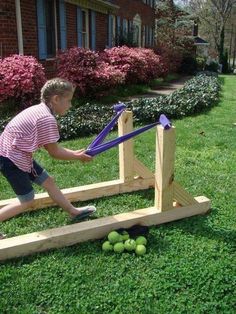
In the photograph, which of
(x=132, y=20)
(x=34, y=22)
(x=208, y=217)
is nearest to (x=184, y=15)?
(x=132, y=20)

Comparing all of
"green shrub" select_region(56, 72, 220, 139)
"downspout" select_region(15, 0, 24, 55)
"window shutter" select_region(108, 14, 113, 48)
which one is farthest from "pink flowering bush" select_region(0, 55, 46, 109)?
"window shutter" select_region(108, 14, 113, 48)

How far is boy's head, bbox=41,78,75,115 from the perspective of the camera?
122 inches

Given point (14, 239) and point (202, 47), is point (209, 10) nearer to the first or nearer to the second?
point (202, 47)

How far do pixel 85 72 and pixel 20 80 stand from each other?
264 cm

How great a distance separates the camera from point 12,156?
310 cm

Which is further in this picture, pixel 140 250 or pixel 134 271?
pixel 140 250

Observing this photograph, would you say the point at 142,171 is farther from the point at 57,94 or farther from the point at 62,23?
the point at 62,23

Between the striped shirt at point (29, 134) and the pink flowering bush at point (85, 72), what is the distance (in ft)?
23.8

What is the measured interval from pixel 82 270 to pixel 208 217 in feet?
4.88

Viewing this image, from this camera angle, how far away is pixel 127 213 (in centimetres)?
364

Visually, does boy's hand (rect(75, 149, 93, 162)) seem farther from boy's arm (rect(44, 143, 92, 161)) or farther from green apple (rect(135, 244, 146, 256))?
green apple (rect(135, 244, 146, 256))

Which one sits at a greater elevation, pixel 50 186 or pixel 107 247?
pixel 50 186

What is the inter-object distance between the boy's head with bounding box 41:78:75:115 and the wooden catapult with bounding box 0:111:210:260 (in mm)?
864

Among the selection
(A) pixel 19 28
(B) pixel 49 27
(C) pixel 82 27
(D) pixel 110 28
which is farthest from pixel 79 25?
(A) pixel 19 28
